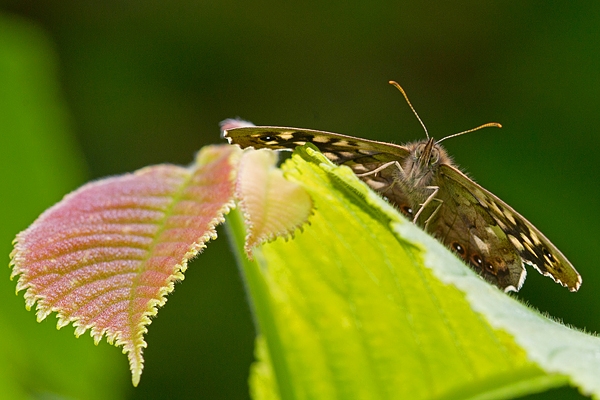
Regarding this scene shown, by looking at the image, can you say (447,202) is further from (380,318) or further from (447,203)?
(380,318)

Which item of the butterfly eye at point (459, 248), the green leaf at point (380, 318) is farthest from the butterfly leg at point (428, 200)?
the green leaf at point (380, 318)

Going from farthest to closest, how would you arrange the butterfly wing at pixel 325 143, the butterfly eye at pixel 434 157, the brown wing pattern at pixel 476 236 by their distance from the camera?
1. the butterfly eye at pixel 434 157
2. the brown wing pattern at pixel 476 236
3. the butterfly wing at pixel 325 143

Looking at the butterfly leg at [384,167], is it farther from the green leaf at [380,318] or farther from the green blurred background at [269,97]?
the green blurred background at [269,97]

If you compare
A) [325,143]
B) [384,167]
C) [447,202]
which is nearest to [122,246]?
[325,143]

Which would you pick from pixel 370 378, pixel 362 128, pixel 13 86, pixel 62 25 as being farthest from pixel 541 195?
pixel 62 25

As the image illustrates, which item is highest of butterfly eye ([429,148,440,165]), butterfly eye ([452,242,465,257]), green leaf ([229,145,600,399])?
butterfly eye ([429,148,440,165])

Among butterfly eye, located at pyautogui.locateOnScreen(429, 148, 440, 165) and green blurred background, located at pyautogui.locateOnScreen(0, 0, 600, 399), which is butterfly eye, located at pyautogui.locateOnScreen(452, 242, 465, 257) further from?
green blurred background, located at pyautogui.locateOnScreen(0, 0, 600, 399)

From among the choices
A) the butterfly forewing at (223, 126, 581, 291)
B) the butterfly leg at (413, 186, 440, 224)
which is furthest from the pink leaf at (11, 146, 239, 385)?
the butterfly leg at (413, 186, 440, 224)
